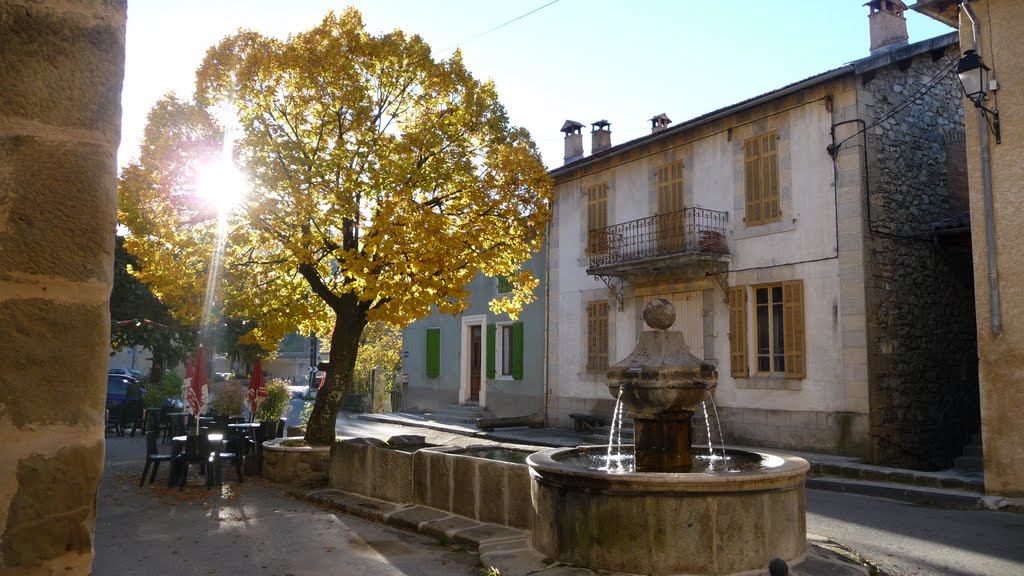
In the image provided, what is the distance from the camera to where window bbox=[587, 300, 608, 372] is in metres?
19.1

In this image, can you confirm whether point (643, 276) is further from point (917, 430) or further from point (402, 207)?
point (402, 207)

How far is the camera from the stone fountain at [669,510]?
17.2 ft

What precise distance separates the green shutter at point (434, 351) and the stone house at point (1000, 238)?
1783cm

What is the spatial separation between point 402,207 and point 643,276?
8.87 metres

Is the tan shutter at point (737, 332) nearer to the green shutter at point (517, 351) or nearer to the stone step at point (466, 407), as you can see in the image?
the green shutter at point (517, 351)

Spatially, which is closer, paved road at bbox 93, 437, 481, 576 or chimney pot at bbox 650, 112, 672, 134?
paved road at bbox 93, 437, 481, 576

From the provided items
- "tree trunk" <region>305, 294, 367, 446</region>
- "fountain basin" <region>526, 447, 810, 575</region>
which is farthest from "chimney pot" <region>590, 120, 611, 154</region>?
"fountain basin" <region>526, 447, 810, 575</region>

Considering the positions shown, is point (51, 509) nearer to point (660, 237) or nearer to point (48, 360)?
point (48, 360)

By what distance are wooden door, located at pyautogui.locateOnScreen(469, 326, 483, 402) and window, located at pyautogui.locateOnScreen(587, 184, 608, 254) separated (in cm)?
649

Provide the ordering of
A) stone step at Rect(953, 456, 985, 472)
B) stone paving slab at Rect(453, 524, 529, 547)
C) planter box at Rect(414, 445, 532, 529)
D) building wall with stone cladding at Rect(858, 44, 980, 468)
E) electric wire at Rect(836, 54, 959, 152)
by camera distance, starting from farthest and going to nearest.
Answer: electric wire at Rect(836, 54, 959, 152), building wall with stone cladding at Rect(858, 44, 980, 468), stone step at Rect(953, 456, 985, 472), planter box at Rect(414, 445, 532, 529), stone paving slab at Rect(453, 524, 529, 547)

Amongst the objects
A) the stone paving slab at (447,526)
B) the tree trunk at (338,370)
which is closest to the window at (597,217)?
the tree trunk at (338,370)

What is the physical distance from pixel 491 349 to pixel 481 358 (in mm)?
776

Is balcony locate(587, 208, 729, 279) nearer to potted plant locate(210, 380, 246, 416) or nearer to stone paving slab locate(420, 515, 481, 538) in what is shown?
potted plant locate(210, 380, 246, 416)

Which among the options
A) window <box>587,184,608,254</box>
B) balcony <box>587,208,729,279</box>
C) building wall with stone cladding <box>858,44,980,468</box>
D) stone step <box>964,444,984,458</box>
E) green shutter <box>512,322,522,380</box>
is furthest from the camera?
green shutter <box>512,322,522,380</box>
